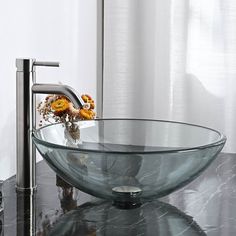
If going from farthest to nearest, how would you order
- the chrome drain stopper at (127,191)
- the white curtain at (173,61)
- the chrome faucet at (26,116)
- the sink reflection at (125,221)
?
the white curtain at (173,61) < the chrome faucet at (26,116) < the chrome drain stopper at (127,191) < the sink reflection at (125,221)

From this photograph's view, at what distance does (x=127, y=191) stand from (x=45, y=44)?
0.71 meters

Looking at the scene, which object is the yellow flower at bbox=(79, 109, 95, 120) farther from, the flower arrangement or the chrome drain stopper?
the chrome drain stopper

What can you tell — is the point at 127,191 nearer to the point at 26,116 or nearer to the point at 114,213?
the point at 114,213

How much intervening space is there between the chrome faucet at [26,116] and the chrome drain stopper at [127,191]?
26cm

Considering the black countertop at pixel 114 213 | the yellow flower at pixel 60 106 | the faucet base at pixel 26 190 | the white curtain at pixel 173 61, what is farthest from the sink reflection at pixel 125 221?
the white curtain at pixel 173 61

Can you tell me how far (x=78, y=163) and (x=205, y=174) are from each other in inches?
20.2

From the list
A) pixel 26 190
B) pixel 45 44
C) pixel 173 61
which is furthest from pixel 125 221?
pixel 173 61

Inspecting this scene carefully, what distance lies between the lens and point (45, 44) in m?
1.67

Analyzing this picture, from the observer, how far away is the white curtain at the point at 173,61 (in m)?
2.28

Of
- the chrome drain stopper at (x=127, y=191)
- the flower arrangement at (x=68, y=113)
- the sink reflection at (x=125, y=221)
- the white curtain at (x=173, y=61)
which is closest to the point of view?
the sink reflection at (x=125, y=221)

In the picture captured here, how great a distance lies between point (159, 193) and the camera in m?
1.11

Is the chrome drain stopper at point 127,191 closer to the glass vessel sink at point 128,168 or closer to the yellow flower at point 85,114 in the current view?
the glass vessel sink at point 128,168

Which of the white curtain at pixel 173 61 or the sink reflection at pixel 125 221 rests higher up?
the white curtain at pixel 173 61

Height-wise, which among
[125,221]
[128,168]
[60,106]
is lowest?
[125,221]
